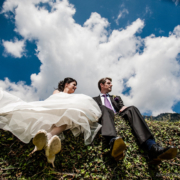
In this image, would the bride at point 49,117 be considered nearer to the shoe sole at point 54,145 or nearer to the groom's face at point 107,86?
the shoe sole at point 54,145

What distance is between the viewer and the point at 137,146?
2.62 metres

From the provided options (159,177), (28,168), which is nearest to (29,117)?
(28,168)

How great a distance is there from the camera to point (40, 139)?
1.71 meters

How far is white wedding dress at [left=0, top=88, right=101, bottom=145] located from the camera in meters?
2.21

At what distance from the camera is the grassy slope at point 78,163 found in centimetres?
180

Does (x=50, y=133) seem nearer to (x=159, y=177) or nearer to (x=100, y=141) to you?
(x=100, y=141)

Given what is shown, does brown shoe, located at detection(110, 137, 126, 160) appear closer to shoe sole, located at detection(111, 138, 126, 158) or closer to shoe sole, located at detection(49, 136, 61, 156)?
shoe sole, located at detection(111, 138, 126, 158)

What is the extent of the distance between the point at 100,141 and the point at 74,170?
0.82 m

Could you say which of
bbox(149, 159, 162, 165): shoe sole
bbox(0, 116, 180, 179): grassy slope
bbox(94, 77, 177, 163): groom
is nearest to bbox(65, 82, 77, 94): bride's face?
bbox(94, 77, 177, 163): groom

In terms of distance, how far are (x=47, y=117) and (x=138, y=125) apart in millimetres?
2152

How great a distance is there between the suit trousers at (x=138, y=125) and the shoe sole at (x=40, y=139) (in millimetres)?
2016

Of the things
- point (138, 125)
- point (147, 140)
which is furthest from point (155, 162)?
point (138, 125)

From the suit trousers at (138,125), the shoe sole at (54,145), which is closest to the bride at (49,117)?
the shoe sole at (54,145)

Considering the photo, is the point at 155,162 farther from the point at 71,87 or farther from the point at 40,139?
the point at 71,87
